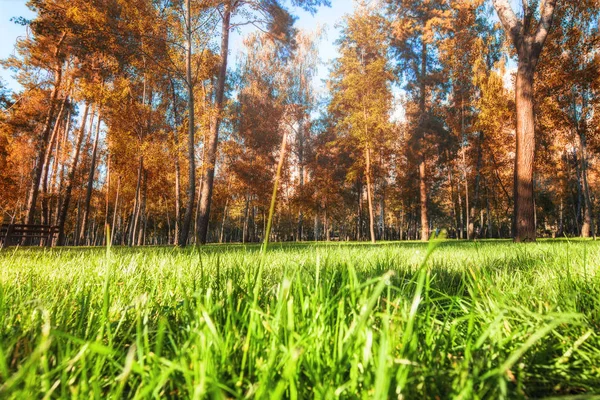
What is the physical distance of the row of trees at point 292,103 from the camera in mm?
9898

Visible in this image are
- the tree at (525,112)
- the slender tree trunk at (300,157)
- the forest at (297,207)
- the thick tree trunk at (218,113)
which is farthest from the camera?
the slender tree trunk at (300,157)

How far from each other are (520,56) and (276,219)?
1366 inches

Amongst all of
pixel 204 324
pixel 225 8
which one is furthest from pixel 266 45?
pixel 204 324

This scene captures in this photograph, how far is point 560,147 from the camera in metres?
23.9

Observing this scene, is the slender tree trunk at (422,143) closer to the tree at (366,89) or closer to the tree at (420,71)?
the tree at (420,71)

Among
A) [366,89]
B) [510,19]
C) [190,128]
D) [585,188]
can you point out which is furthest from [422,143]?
[190,128]

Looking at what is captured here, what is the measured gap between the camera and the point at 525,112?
893 cm

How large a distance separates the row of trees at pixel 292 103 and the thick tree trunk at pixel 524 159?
4 cm

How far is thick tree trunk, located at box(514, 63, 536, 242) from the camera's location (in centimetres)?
877

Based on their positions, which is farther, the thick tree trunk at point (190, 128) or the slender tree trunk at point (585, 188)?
the slender tree trunk at point (585, 188)

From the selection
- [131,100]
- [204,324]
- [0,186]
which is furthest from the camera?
[0,186]

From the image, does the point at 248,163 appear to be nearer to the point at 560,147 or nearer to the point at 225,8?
the point at 225,8

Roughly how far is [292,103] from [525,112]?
22012 millimetres

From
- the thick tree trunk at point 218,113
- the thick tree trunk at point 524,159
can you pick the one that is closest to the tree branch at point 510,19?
the thick tree trunk at point 524,159
